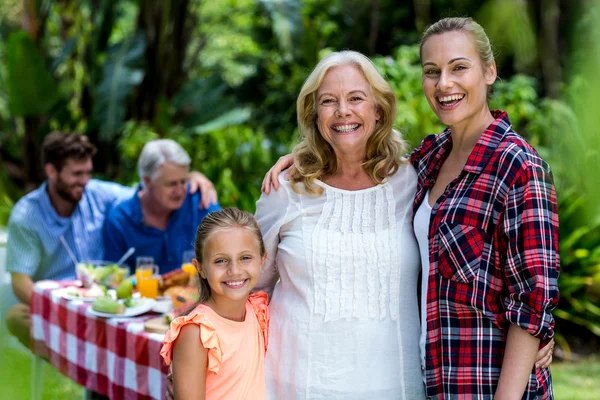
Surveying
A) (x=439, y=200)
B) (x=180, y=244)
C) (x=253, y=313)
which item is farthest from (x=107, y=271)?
(x=439, y=200)

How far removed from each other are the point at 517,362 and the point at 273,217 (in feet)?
3.01

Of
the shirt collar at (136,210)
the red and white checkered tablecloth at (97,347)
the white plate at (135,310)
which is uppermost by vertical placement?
the shirt collar at (136,210)

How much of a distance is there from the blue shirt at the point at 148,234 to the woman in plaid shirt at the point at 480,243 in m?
2.82

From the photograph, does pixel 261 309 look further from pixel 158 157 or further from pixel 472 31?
pixel 158 157

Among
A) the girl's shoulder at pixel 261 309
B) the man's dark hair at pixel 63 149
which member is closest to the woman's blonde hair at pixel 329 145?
the girl's shoulder at pixel 261 309

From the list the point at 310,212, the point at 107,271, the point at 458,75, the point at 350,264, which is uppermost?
the point at 458,75

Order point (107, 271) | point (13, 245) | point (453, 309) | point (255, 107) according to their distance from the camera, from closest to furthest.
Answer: point (453, 309), point (107, 271), point (13, 245), point (255, 107)

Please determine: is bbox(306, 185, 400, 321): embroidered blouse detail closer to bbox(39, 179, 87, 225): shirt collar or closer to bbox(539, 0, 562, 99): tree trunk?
bbox(39, 179, 87, 225): shirt collar

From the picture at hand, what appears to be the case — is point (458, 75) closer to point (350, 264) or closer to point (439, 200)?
point (439, 200)

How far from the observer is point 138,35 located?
8758 millimetres

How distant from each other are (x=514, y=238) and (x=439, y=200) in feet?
1.03

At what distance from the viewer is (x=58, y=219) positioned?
4762mm

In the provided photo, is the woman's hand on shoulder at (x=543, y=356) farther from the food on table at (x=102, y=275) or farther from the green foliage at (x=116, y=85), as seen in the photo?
the green foliage at (x=116, y=85)

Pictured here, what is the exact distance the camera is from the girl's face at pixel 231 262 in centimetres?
223
